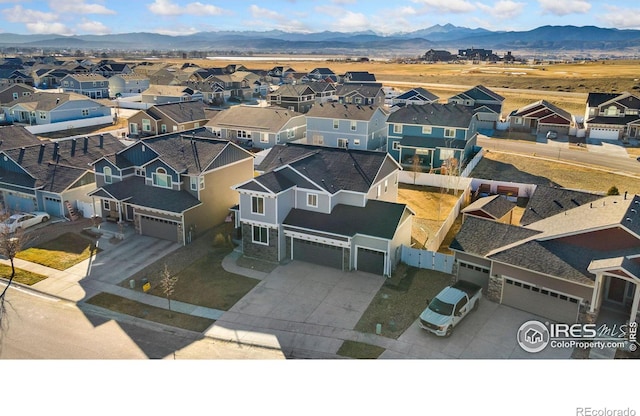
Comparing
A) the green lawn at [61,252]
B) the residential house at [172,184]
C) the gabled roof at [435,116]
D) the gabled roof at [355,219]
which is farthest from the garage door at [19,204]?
the gabled roof at [435,116]

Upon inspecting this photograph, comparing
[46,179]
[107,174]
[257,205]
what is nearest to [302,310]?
[257,205]

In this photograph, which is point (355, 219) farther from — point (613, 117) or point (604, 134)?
point (613, 117)

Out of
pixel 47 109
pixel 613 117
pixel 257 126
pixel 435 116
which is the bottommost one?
pixel 257 126

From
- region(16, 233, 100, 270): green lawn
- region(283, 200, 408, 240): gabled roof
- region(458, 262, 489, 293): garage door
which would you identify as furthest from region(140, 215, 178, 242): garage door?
region(458, 262, 489, 293): garage door

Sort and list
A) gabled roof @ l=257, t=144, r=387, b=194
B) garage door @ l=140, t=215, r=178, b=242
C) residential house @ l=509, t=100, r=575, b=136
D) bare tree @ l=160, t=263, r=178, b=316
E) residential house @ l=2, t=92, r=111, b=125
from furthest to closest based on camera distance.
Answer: residential house @ l=2, t=92, r=111, b=125, residential house @ l=509, t=100, r=575, b=136, garage door @ l=140, t=215, r=178, b=242, gabled roof @ l=257, t=144, r=387, b=194, bare tree @ l=160, t=263, r=178, b=316

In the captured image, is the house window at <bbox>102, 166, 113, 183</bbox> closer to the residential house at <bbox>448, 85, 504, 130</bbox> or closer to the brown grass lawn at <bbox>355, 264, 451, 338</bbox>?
the brown grass lawn at <bbox>355, 264, 451, 338</bbox>

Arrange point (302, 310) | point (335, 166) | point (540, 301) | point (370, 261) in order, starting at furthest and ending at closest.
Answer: point (335, 166), point (370, 261), point (302, 310), point (540, 301)

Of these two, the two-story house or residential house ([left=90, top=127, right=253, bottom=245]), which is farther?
the two-story house
